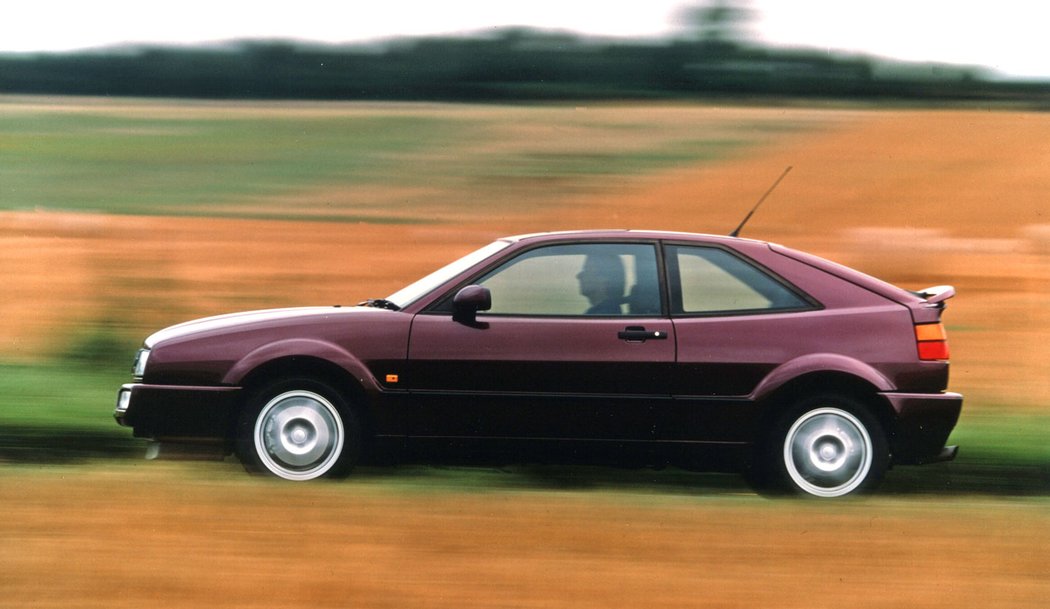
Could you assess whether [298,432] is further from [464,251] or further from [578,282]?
[464,251]

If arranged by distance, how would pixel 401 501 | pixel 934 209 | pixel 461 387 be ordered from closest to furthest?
pixel 401 501 → pixel 461 387 → pixel 934 209

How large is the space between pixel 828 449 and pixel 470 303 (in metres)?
1.96

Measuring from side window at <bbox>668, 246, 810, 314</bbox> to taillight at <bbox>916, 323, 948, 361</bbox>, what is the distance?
1.92 feet

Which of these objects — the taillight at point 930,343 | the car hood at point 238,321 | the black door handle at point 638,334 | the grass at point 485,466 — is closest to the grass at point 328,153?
the grass at point 485,466

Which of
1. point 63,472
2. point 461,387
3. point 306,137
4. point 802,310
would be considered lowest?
point 63,472

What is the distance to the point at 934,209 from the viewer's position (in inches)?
687

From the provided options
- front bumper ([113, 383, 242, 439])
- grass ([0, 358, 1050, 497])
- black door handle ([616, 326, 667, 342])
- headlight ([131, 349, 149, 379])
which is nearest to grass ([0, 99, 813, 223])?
grass ([0, 358, 1050, 497])

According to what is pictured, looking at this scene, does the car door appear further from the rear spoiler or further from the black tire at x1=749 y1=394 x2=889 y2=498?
the rear spoiler

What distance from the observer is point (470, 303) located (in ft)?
21.9

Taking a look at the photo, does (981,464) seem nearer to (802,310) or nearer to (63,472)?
(802,310)

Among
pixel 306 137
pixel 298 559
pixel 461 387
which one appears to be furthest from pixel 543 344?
pixel 306 137

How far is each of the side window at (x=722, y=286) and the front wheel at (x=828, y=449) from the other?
550mm

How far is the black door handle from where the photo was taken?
22.2ft

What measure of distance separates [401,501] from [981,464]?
161 inches
